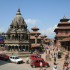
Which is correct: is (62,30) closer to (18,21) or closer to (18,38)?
(18,21)

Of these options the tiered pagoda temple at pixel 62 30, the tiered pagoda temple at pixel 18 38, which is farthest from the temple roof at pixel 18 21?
the tiered pagoda temple at pixel 62 30

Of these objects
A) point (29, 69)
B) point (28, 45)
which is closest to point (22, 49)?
point (28, 45)

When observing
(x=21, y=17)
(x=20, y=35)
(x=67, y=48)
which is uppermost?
(x=21, y=17)

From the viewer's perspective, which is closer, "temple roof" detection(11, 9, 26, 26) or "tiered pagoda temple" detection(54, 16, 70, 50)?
"temple roof" detection(11, 9, 26, 26)

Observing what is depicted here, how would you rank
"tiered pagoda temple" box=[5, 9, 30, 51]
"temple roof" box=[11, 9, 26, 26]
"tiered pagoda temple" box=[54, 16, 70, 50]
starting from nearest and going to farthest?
"tiered pagoda temple" box=[5, 9, 30, 51]
"temple roof" box=[11, 9, 26, 26]
"tiered pagoda temple" box=[54, 16, 70, 50]

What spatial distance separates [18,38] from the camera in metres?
55.4

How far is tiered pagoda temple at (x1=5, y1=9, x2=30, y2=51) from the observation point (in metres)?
54.9

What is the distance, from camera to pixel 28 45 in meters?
55.7

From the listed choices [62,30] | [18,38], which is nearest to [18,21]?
[18,38]

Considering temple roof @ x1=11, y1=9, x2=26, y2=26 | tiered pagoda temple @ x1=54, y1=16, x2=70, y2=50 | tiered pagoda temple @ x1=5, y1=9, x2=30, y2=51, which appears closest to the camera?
tiered pagoda temple @ x1=5, y1=9, x2=30, y2=51

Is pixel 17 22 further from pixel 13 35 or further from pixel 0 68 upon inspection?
pixel 0 68

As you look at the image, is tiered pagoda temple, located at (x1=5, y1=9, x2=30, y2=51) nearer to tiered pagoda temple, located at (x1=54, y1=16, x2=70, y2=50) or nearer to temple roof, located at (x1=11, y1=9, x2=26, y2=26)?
temple roof, located at (x1=11, y1=9, x2=26, y2=26)

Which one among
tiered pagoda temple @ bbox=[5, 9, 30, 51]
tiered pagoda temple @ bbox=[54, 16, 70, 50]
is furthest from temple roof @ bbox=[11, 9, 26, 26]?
tiered pagoda temple @ bbox=[54, 16, 70, 50]

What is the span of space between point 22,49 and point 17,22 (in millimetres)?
7319
